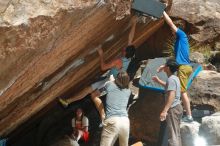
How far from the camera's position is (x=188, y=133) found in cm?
991

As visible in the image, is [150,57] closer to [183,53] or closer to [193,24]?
[193,24]

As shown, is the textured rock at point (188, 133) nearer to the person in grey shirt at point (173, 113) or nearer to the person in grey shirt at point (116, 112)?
the person in grey shirt at point (173, 113)

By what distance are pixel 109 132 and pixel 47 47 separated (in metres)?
2.56

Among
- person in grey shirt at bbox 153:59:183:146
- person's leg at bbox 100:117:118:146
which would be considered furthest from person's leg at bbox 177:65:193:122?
person's leg at bbox 100:117:118:146

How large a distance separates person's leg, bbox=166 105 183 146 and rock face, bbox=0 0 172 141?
73.4 inches

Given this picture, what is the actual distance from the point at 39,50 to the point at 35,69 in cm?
79

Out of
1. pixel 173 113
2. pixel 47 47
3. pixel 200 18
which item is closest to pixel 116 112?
pixel 173 113

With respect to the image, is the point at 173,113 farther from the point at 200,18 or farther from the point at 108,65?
the point at 200,18

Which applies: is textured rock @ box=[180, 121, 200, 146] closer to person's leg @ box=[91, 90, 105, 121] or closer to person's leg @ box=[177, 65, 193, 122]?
person's leg @ box=[177, 65, 193, 122]

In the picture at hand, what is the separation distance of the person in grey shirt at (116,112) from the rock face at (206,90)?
3203 mm

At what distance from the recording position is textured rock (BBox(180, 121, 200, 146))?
987cm

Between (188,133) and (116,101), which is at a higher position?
(116,101)

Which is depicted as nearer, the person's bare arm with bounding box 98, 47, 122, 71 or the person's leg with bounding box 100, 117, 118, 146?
the person's leg with bounding box 100, 117, 118, 146

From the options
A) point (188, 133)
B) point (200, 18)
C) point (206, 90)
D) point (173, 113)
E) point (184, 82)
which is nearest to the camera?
point (173, 113)
